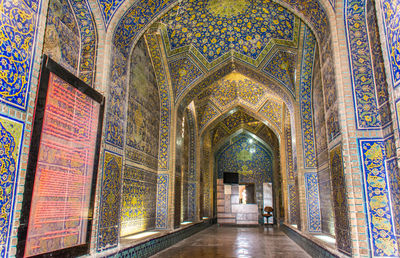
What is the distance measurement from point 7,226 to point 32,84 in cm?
119

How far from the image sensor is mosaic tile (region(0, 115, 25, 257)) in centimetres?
239

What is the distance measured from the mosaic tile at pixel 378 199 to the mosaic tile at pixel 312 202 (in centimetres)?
380

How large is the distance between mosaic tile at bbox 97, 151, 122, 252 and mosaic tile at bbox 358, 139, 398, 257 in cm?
299

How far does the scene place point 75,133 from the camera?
353 cm

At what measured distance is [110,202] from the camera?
4156 millimetres

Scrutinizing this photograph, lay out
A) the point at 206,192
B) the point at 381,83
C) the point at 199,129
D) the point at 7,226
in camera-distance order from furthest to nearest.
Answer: the point at 206,192
the point at 199,129
the point at 381,83
the point at 7,226

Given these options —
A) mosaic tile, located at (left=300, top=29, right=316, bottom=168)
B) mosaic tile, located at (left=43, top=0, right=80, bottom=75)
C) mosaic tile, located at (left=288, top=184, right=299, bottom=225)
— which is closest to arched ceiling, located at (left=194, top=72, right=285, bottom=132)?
mosaic tile, located at (left=288, top=184, right=299, bottom=225)

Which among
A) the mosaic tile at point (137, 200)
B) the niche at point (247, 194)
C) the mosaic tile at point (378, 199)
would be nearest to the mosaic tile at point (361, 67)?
the mosaic tile at point (378, 199)

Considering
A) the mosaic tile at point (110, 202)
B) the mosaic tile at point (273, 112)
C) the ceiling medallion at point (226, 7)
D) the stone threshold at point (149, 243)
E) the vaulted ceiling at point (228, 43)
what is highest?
→ the ceiling medallion at point (226, 7)

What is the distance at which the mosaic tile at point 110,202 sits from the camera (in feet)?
12.9

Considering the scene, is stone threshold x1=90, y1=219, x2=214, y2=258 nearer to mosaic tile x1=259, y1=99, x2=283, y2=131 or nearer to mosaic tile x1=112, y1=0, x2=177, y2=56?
mosaic tile x1=112, y1=0, x2=177, y2=56

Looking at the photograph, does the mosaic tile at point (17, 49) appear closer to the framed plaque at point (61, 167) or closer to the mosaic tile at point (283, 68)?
the framed plaque at point (61, 167)

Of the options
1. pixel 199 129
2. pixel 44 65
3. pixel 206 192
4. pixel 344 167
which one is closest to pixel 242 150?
pixel 206 192

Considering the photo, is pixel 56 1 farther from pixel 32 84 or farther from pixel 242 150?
pixel 242 150
